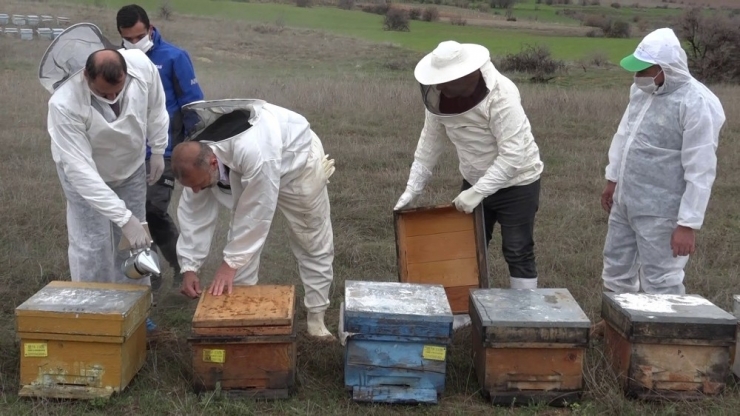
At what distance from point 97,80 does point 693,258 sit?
4814mm

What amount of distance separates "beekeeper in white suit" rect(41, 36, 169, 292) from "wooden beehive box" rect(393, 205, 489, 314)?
1.59 m

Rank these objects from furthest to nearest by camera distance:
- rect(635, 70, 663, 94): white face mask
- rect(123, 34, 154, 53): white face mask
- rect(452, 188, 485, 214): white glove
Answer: rect(123, 34, 154, 53): white face mask → rect(452, 188, 485, 214): white glove → rect(635, 70, 663, 94): white face mask

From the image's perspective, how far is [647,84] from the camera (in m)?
4.34

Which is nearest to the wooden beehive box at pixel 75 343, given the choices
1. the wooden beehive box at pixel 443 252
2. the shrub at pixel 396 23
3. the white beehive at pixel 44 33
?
the wooden beehive box at pixel 443 252

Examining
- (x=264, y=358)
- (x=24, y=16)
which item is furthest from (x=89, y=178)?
(x=24, y=16)

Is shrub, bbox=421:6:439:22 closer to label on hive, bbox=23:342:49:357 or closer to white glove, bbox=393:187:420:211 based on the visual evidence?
white glove, bbox=393:187:420:211

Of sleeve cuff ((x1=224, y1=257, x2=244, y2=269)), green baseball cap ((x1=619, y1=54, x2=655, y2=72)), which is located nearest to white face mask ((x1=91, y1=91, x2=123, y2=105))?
sleeve cuff ((x1=224, y1=257, x2=244, y2=269))

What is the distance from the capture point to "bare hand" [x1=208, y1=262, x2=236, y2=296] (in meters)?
4.04

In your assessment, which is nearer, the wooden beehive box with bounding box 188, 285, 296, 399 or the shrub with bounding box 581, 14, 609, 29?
the wooden beehive box with bounding box 188, 285, 296, 399

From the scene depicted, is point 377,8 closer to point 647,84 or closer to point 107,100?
point 647,84

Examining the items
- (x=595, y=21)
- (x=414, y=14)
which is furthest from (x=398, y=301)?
(x=595, y=21)

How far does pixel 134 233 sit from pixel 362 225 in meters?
3.20

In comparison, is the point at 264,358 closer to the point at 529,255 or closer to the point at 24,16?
the point at 529,255

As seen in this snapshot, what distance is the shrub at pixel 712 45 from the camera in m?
20.7
